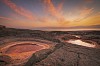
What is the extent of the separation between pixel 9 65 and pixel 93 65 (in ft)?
7.87

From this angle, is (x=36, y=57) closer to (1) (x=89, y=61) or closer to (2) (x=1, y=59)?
(2) (x=1, y=59)

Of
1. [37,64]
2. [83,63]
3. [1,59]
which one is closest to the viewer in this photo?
[37,64]

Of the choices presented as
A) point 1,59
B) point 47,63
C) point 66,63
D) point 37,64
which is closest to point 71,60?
point 66,63

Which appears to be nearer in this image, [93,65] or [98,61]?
[93,65]

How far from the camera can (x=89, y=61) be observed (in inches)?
102

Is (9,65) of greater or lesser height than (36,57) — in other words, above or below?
below

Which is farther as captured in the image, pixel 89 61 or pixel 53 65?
pixel 89 61

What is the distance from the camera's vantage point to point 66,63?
2.43m

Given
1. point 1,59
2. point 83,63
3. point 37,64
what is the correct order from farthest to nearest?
point 1,59 < point 83,63 < point 37,64

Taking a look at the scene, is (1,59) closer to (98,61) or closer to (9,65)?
(9,65)

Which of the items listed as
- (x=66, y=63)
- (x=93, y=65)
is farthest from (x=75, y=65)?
(x=93, y=65)

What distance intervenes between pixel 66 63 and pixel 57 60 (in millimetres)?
282

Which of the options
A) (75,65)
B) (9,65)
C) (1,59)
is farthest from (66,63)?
(1,59)

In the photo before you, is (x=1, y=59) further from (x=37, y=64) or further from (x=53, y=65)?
(x=53, y=65)
